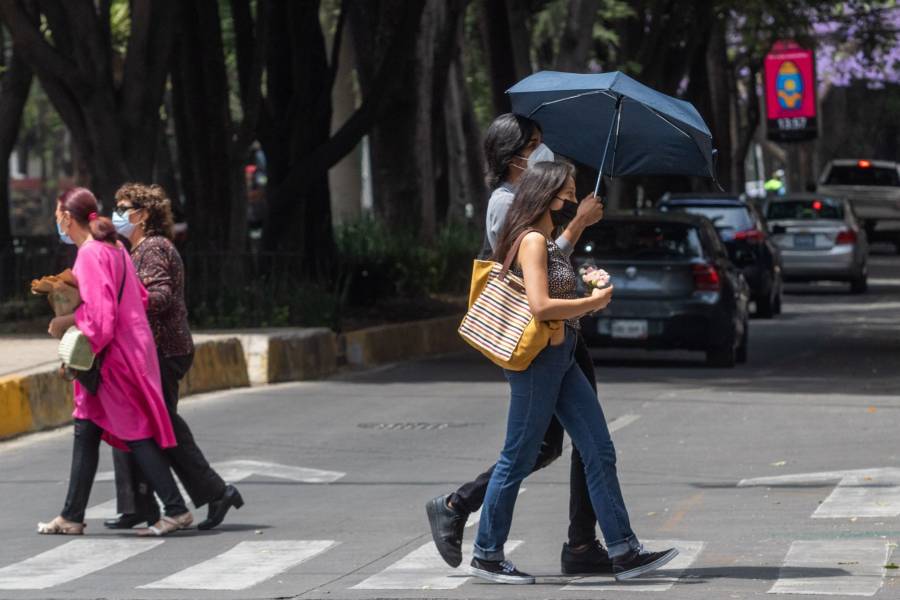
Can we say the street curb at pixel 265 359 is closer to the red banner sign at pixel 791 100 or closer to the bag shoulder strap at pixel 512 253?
the bag shoulder strap at pixel 512 253

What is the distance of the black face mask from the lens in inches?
303

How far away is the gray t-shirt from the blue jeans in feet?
1.21

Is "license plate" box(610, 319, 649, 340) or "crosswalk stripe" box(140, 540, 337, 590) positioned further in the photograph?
"license plate" box(610, 319, 649, 340)

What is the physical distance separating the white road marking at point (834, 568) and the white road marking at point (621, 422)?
4878mm

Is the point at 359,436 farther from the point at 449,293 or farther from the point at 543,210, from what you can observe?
the point at 449,293

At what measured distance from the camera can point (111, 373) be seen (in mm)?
9438

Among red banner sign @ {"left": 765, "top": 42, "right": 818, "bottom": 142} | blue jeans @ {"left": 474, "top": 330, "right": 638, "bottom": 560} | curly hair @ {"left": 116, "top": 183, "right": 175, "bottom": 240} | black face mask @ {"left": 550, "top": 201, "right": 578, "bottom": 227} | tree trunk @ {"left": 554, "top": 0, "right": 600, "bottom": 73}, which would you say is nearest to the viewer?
blue jeans @ {"left": 474, "top": 330, "right": 638, "bottom": 560}

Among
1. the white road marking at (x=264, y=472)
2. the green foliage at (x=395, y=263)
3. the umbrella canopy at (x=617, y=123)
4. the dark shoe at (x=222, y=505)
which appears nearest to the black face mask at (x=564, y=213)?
the umbrella canopy at (x=617, y=123)

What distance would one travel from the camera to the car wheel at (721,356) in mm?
18411

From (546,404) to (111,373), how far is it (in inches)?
108

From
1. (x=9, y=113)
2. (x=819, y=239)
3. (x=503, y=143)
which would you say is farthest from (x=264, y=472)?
(x=819, y=239)

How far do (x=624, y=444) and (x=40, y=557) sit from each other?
4.86m

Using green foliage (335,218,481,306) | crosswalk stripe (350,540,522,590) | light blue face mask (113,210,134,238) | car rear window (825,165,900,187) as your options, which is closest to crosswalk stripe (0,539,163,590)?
crosswalk stripe (350,540,522,590)

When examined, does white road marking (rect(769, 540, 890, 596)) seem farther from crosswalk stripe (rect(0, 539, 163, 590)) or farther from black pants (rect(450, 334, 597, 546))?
crosswalk stripe (rect(0, 539, 163, 590))
